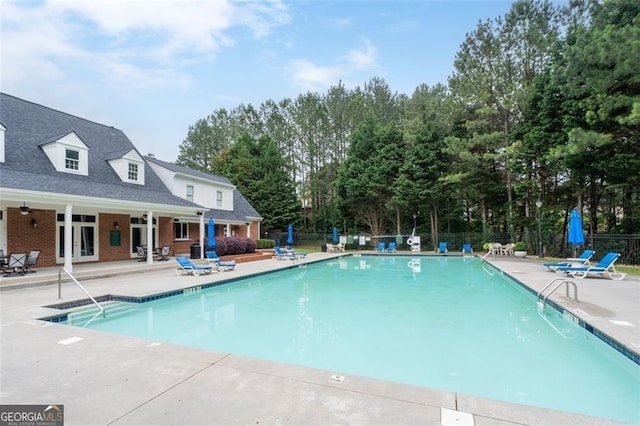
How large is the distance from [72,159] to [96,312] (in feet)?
31.8

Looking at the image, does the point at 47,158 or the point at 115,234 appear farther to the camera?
the point at 115,234

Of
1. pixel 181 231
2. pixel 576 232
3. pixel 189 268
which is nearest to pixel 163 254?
pixel 181 231

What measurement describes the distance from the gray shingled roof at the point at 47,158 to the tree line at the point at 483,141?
15.9 m

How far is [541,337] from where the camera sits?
607cm

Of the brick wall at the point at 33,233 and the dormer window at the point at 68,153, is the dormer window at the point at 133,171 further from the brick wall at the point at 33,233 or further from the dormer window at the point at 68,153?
the brick wall at the point at 33,233

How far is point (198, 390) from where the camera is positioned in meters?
3.30

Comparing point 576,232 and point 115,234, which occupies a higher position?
point 115,234

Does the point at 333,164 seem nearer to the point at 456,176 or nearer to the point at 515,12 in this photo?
the point at 456,176

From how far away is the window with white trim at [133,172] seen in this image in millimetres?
16812

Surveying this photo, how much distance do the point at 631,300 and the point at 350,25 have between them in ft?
44.4

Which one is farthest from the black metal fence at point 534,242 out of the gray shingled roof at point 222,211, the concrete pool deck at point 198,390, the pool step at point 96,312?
the pool step at point 96,312

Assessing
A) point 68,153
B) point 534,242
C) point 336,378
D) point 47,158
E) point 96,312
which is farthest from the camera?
point 534,242

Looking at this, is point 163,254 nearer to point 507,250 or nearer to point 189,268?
point 189,268

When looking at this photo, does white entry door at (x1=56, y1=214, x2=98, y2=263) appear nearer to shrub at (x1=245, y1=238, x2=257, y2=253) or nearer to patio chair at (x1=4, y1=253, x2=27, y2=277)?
patio chair at (x1=4, y1=253, x2=27, y2=277)
